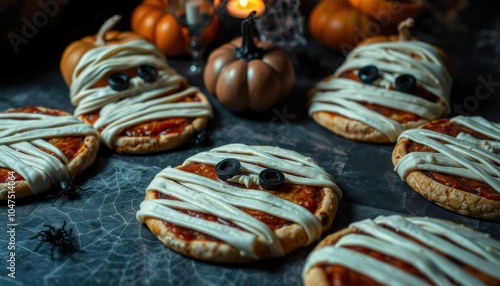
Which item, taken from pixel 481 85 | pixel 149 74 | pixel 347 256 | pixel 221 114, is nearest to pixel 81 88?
pixel 149 74

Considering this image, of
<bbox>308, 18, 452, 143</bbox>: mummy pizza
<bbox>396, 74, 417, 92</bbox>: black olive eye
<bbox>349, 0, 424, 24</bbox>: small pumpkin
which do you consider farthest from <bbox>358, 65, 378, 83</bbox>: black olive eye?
<bbox>349, 0, 424, 24</bbox>: small pumpkin

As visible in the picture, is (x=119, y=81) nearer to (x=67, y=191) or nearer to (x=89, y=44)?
(x=89, y=44)

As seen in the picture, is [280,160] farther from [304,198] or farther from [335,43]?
[335,43]

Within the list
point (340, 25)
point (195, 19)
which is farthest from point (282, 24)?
point (195, 19)

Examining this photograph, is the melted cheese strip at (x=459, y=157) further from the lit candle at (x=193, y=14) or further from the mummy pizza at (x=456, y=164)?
the lit candle at (x=193, y=14)

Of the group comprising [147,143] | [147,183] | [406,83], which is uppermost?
[406,83]

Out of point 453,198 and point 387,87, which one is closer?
point 453,198

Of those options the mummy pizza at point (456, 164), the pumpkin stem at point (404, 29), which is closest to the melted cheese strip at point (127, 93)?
the mummy pizza at point (456, 164)
